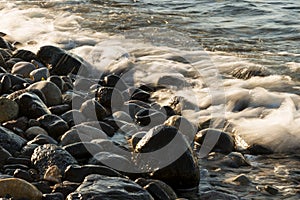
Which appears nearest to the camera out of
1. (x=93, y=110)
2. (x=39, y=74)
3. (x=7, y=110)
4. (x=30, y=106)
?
(x=7, y=110)

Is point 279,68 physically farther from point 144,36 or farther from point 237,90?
point 144,36

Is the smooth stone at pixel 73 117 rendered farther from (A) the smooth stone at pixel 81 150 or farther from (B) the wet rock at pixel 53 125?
(A) the smooth stone at pixel 81 150

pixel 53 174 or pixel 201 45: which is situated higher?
pixel 53 174

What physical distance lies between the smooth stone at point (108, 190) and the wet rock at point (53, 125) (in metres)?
1.20

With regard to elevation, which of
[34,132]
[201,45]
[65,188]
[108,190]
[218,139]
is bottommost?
[201,45]

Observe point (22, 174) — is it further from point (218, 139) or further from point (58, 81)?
point (58, 81)

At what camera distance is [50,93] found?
4664 millimetres

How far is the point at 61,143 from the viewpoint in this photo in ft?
12.4

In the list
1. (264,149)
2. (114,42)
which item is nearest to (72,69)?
(114,42)

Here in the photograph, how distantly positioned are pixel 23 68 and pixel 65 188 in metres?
2.90

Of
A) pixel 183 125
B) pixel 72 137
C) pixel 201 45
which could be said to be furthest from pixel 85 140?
pixel 201 45

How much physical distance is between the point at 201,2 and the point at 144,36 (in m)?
3.07

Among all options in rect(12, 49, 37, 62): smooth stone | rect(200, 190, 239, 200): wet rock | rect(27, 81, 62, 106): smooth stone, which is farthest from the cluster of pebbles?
rect(12, 49, 37, 62): smooth stone

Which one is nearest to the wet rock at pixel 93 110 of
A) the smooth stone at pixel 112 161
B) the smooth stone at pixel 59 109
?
the smooth stone at pixel 59 109
